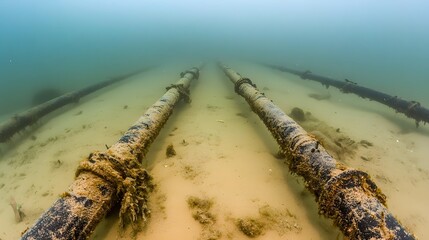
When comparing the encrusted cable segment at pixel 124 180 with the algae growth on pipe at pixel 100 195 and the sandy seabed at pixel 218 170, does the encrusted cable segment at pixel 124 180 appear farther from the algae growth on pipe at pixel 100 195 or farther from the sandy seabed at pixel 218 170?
the sandy seabed at pixel 218 170

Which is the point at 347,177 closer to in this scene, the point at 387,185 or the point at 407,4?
the point at 387,185

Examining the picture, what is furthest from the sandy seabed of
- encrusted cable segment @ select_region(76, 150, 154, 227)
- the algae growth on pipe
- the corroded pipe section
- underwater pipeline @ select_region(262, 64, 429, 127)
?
the corroded pipe section

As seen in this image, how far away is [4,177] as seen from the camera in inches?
201

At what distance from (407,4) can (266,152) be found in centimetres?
20963

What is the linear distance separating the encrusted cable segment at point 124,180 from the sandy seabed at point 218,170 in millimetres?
167

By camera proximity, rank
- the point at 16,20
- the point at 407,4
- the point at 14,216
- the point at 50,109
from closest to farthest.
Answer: the point at 14,216
the point at 50,109
the point at 407,4
the point at 16,20

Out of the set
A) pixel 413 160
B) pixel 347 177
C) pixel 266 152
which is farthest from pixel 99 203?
pixel 413 160

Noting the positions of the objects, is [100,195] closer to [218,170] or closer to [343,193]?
[218,170]

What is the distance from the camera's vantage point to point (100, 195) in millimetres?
2611

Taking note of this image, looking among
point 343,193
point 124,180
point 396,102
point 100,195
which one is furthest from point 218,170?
point 396,102

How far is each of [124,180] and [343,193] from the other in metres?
2.28

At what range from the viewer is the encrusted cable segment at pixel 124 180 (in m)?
2.74

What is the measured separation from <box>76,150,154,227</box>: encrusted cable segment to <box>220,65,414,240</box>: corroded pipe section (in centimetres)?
192

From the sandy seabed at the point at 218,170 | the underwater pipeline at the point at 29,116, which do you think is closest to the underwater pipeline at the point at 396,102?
the sandy seabed at the point at 218,170
